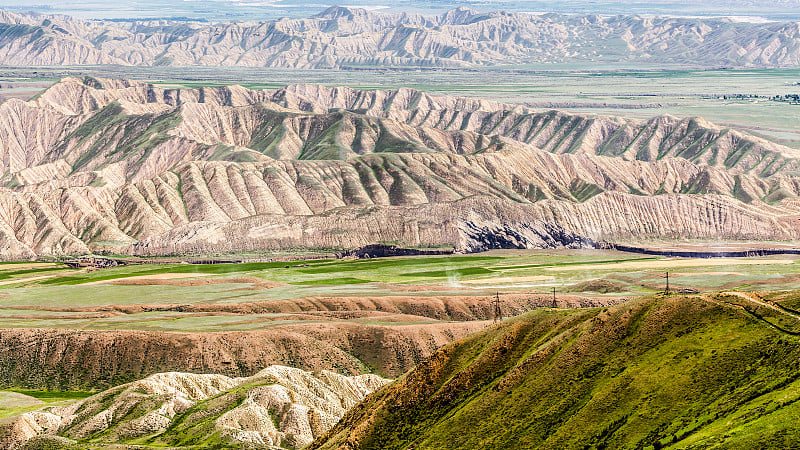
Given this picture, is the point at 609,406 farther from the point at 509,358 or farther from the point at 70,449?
the point at 70,449

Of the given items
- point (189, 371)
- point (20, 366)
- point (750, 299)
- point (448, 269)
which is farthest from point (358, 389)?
point (448, 269)

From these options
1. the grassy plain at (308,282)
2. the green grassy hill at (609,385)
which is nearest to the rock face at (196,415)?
the green grassy hill at (609,385)

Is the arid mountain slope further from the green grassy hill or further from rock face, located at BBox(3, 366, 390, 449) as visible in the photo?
the green grassy hill

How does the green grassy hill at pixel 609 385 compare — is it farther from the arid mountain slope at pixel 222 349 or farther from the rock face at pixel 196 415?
the arid mountain slope at pixel 222 349

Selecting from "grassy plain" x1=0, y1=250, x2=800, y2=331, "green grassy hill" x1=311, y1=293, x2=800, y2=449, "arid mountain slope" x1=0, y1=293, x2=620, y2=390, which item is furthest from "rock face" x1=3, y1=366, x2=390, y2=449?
"grassy plain" x1=0, y1=250, x2=800, y2=331

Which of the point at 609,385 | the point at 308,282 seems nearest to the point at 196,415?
the point at 609,385

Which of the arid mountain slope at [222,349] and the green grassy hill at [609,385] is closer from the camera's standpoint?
the green grassy hill at [609,385]

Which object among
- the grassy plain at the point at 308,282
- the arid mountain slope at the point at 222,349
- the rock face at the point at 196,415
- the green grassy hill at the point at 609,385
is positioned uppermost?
the green grassy hill at the point at 609,385
